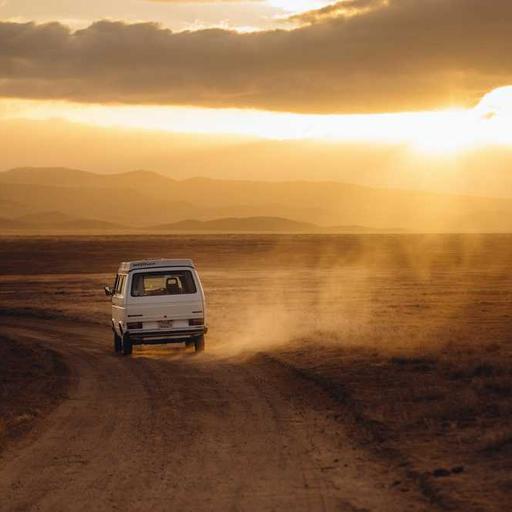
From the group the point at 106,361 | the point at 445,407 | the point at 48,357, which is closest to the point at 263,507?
the point at 445,407

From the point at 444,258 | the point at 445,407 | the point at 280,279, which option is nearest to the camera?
the point at 445,407

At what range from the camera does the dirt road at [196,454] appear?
30.9ft

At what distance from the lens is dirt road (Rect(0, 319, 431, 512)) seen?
371 inches

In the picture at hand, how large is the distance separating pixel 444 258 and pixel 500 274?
68.3ft

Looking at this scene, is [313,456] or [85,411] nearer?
[313,456]

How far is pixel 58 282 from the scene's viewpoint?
57.7m

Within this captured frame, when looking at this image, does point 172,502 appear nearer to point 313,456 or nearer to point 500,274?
point 313,456

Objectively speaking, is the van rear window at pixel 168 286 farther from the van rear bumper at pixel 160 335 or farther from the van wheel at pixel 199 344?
the van wheel at pixel 199 344

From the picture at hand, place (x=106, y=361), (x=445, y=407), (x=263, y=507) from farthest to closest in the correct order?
(x=106, y=361), (x=445, y=407), (x=263, y=507)

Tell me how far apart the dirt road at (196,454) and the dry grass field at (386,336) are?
0.49 meters

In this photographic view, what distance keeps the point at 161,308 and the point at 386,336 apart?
6.46 metres

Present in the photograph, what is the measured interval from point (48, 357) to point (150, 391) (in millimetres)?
7750

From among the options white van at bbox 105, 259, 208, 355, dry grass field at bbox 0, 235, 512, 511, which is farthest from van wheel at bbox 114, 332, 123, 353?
dry grass field at bbox 0, 235, 512, 511

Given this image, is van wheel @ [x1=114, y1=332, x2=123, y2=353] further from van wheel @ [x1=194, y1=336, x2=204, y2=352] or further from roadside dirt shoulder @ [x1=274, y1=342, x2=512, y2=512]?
roadside dirt shoulder @ [x1=274, y1=342, x2=512, y2=512]
